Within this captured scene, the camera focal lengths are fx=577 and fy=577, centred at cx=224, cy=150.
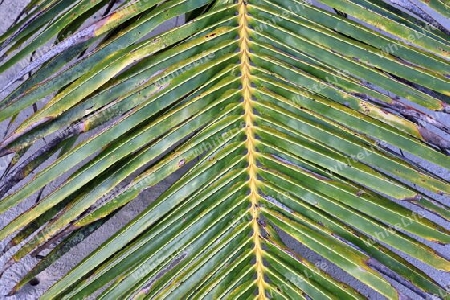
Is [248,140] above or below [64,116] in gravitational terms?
below

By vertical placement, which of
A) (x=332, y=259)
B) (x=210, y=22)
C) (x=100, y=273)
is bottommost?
(x=332, y=259)

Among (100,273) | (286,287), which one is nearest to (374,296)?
(286,287)

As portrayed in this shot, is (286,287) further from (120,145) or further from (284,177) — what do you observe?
(120,145)

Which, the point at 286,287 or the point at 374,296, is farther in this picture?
the point at 374,296

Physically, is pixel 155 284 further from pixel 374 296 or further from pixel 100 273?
pixel 374 296
